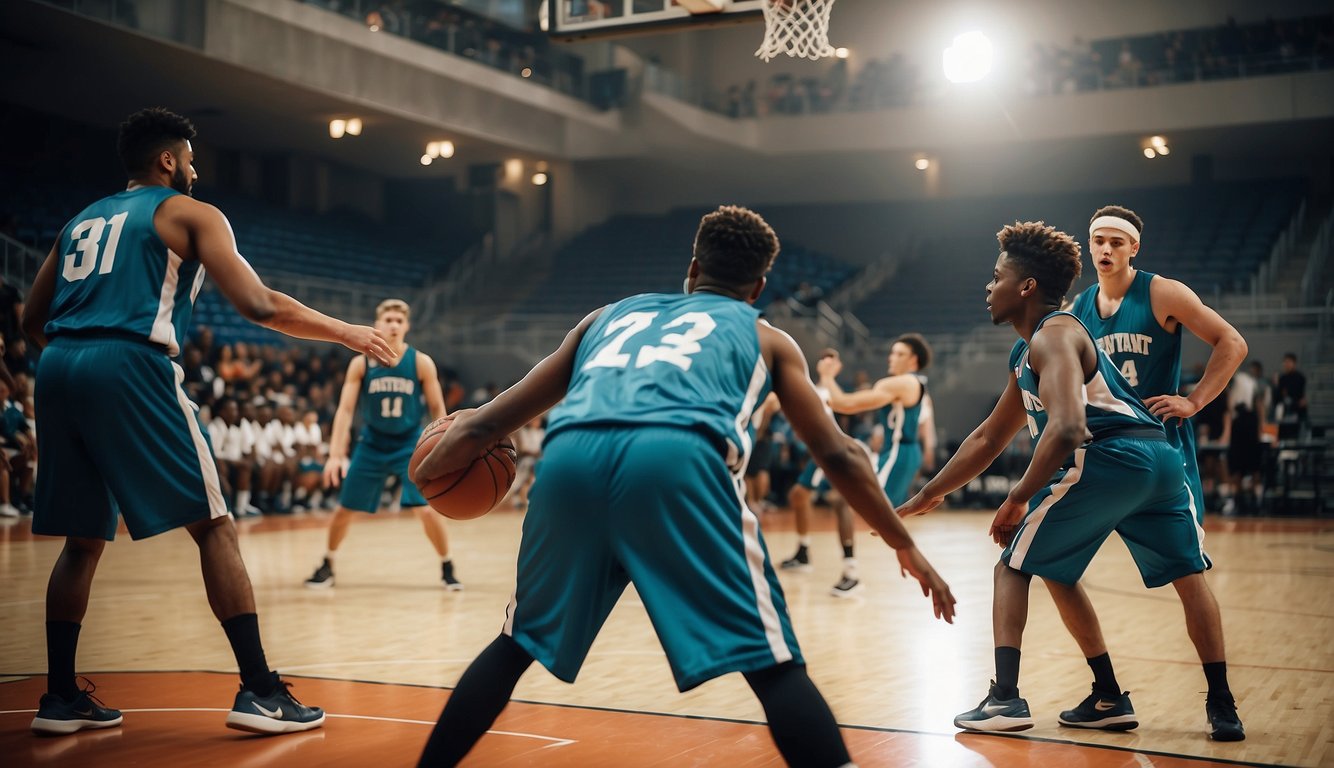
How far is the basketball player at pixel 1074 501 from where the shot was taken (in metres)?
3.83

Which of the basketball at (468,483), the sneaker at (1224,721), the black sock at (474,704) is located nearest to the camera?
the black sock at (474,704)

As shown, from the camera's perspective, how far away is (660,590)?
2.51 meters

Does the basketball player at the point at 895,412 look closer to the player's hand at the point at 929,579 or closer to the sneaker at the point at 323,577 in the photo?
the sneaker at the point at 323,577

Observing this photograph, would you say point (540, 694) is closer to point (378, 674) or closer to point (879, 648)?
point (378, 674)

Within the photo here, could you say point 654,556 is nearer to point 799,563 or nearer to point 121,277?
point 121,277

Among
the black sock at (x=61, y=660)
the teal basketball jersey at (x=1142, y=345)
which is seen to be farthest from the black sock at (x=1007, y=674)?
the black sock at (x=61, y=660)

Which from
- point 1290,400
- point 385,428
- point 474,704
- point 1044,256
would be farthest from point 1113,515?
point 1290,400

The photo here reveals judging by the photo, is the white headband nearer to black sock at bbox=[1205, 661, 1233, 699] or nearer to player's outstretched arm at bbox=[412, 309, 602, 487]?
black sock at bbox=[1205, 661, 1233, 699]

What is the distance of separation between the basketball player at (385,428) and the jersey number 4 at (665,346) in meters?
4.66

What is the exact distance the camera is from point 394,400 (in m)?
7.53

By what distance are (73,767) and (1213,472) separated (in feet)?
50.1

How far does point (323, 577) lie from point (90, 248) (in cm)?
437

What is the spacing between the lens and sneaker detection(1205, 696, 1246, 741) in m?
3.83

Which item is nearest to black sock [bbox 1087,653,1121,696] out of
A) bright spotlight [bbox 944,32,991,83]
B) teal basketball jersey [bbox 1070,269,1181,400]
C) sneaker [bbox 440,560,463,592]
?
teal basketball jersey [bbox 1070,269,1181,400]
